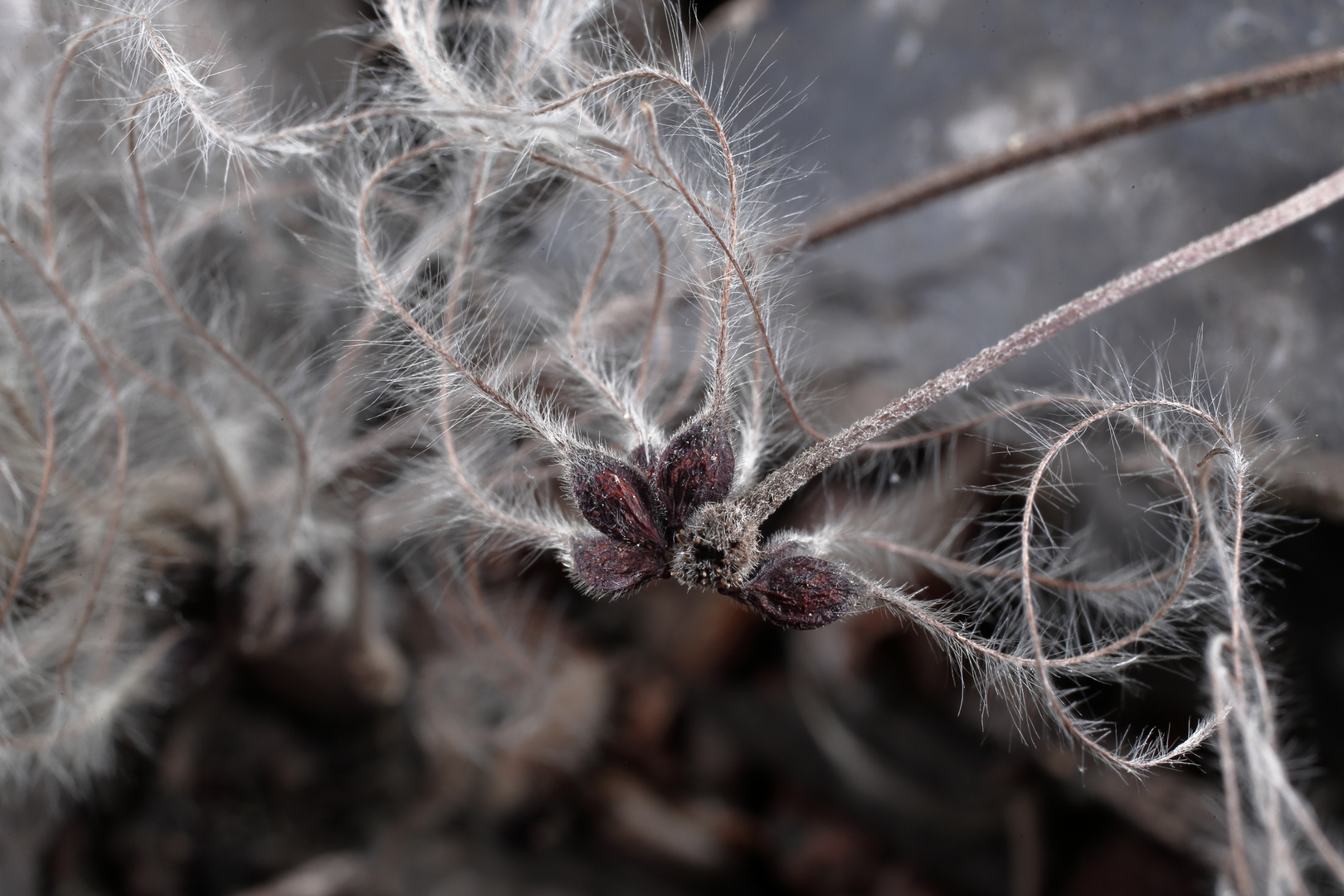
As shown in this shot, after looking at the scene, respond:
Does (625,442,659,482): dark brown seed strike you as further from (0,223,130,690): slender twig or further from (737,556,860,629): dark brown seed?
(0,223,130,690): slender twig

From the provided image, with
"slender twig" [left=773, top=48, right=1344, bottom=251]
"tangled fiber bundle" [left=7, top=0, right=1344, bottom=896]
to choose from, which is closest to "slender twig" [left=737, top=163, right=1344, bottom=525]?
"tangled fiber bundle" [left=7, top=0, right=1344, bottom=896]

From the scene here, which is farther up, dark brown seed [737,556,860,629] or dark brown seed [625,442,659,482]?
dark brown seed [625,442,659,482]

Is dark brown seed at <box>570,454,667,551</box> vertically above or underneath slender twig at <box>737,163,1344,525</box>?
underneath

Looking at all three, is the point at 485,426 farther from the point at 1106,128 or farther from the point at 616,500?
the point at 1106,128

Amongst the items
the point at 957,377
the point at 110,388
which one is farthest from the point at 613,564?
the point at 110,388

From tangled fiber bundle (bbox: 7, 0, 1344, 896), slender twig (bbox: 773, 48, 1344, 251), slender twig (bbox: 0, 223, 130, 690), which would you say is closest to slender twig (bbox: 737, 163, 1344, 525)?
tangled fiber bundle (bbox: 7, 0, 1344, 896)

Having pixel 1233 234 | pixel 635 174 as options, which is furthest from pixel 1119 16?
pixel 635 174

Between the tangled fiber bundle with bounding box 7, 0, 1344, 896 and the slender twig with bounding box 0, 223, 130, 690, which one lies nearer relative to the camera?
the tangled fiber bundle with bounding box 7, 0, 1344, 896

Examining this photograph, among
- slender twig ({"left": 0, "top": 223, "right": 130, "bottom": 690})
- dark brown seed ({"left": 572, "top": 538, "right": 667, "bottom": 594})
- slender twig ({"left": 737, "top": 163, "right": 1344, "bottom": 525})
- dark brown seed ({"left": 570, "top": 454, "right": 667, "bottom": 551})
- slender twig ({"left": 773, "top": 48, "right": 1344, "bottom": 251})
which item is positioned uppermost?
slender twig ({"left": 773, "top": 48, "right": 1344, "bottom": 251})
